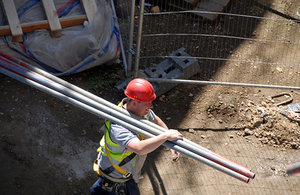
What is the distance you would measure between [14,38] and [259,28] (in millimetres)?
5238

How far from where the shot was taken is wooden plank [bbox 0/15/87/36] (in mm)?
4477

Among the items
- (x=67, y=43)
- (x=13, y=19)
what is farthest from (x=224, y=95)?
(x=13, y=19)

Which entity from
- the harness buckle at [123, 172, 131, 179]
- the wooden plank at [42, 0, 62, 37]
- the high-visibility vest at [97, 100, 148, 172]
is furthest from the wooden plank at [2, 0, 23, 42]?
the harness buckle at [123, 172, 131, 179]

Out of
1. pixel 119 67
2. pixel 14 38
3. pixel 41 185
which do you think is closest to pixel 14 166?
pixel 41 185

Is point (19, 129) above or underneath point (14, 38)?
underneath

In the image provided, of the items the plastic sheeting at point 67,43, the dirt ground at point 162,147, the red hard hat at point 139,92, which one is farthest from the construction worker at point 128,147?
the plastic sheeting at point 67,43

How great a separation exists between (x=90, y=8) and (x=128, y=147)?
3.36 meters

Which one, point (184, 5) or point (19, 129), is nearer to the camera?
point (19, 129)

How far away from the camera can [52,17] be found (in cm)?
471

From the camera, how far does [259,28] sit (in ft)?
21.9

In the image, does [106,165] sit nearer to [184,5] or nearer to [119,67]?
[119,67]

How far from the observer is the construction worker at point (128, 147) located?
2314 mm

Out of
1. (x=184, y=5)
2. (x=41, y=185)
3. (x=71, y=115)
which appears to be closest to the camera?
(x=41, y=185)

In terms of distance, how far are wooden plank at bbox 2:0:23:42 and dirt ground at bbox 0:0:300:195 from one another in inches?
32.4
